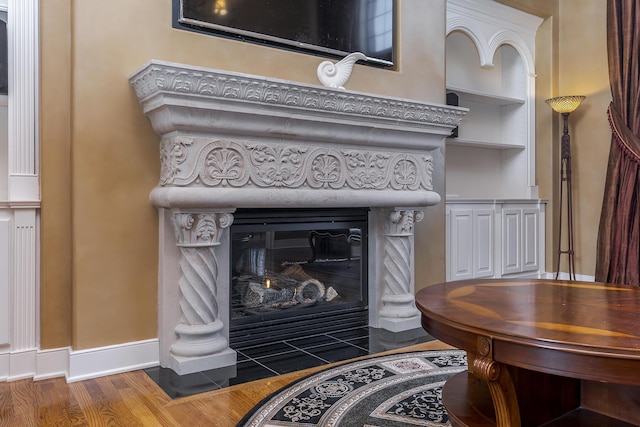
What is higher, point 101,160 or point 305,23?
point 305,23

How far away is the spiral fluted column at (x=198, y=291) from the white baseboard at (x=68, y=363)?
0.24 m

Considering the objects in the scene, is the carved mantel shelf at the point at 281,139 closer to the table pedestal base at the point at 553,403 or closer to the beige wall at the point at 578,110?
the table pedestal base at the point at 553,403

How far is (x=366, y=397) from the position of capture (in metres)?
2.05

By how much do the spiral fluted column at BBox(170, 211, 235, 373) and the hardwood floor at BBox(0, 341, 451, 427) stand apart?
9.0 inches

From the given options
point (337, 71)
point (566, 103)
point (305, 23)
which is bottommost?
point (337, 71)

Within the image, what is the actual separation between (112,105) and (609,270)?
13.2 ft

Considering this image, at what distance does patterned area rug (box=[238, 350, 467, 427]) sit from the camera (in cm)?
184

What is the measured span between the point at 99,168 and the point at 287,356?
4.29 feet

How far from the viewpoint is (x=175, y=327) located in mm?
2508

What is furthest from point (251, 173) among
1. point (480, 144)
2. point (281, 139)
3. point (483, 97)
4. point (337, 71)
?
point (483, 97)

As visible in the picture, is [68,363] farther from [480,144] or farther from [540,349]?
[480,144]

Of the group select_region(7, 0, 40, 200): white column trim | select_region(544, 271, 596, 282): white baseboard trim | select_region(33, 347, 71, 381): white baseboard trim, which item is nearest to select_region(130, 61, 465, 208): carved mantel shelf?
select_region(7, 0, 40, 200): white column trim

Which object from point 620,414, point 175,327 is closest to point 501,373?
point 620,414

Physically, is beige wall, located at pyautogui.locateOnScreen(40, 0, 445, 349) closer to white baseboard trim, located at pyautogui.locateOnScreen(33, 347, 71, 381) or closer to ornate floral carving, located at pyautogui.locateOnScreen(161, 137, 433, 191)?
white baseboard trim, located at pyautogui.locateOnScreen(33, 347, 71, 381)
